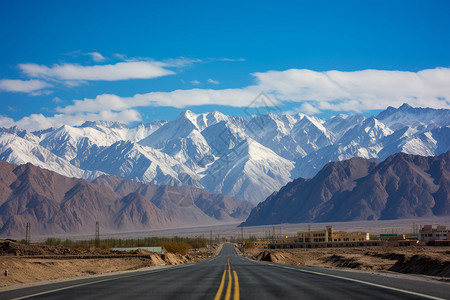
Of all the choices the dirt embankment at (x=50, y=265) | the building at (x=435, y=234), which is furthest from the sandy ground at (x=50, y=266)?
the building at (x=435, y=234)

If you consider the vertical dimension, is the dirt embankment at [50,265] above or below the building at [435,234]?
above

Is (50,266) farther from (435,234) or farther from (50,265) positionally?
(435,234)

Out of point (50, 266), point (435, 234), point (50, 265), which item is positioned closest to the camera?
point (50, 266)

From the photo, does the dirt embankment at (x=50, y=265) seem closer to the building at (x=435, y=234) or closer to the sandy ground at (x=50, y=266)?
the sandy ground at (x=50, y=266)

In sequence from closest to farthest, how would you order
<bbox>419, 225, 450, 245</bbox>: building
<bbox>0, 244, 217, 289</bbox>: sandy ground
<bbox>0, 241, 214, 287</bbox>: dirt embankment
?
<bbox>0, 244, 217, 289</bbox>: sandy ground
<bbox>0, 241, 214, 287</bbox>: dirt embankment
<bbox>419, 225, 450, 245</bbox>: building

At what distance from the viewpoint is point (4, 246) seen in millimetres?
89938

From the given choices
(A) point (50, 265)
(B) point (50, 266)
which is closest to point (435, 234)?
(A) point (50, 265)

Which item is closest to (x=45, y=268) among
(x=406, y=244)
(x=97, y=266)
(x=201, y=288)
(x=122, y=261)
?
(x=97, y=266)

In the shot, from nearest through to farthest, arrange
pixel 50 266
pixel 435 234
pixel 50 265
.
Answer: pixel 50 266 → pixel 50 265 → pixel 435 234

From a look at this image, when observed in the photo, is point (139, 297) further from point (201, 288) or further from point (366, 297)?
point (366, 297)

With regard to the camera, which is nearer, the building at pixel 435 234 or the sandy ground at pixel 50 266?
the sandy ground at pixel 50 266

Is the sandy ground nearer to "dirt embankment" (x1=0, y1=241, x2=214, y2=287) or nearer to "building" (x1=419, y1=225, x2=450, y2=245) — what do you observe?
"dirt embankment" (x1=0, y1=241, x2=214, y2=287)

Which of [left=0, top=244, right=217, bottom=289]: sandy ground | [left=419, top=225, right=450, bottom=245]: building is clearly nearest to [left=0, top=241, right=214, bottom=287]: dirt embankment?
[left=0, top=244, right=217, bottom=289]: sandy ground

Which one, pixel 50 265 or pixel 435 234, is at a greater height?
pixel 50 265
